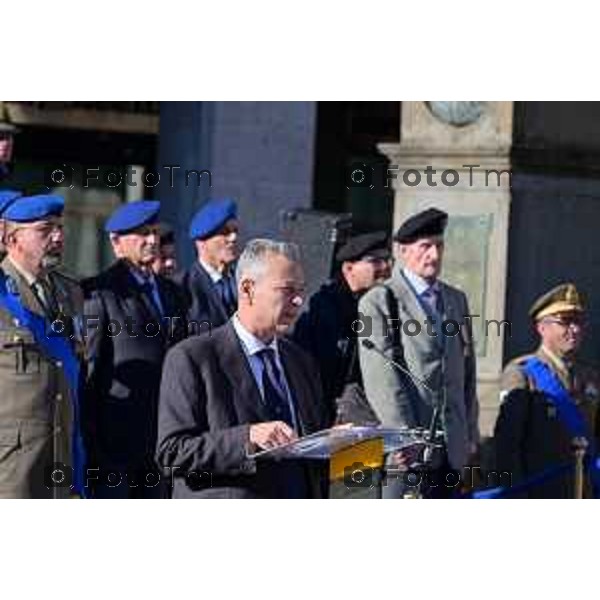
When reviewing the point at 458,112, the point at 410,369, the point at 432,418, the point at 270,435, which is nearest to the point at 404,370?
the point at 410,369

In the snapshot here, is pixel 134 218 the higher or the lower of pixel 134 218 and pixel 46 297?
the higher

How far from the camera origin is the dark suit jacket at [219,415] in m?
7.98

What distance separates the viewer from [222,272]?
9.98 m

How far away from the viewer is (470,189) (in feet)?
37.1

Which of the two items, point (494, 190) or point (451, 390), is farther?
point (494, 190)

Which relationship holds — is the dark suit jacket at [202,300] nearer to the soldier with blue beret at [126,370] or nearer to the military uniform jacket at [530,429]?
the soldier with blue beret at [126,370]

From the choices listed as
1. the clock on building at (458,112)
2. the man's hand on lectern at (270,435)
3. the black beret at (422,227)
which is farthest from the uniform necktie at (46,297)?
the clock on building at (458,112)

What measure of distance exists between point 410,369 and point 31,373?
4.31 feet

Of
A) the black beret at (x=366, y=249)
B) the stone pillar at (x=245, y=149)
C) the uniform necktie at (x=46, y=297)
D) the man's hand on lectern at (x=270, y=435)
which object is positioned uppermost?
the stone pillar at (x=245, y=149)

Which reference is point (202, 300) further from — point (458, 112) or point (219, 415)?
point (458, 112)

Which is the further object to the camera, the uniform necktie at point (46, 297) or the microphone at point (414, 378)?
the microphone at point (414, 378)

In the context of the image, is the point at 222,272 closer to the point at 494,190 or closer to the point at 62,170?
the point at 494,190
